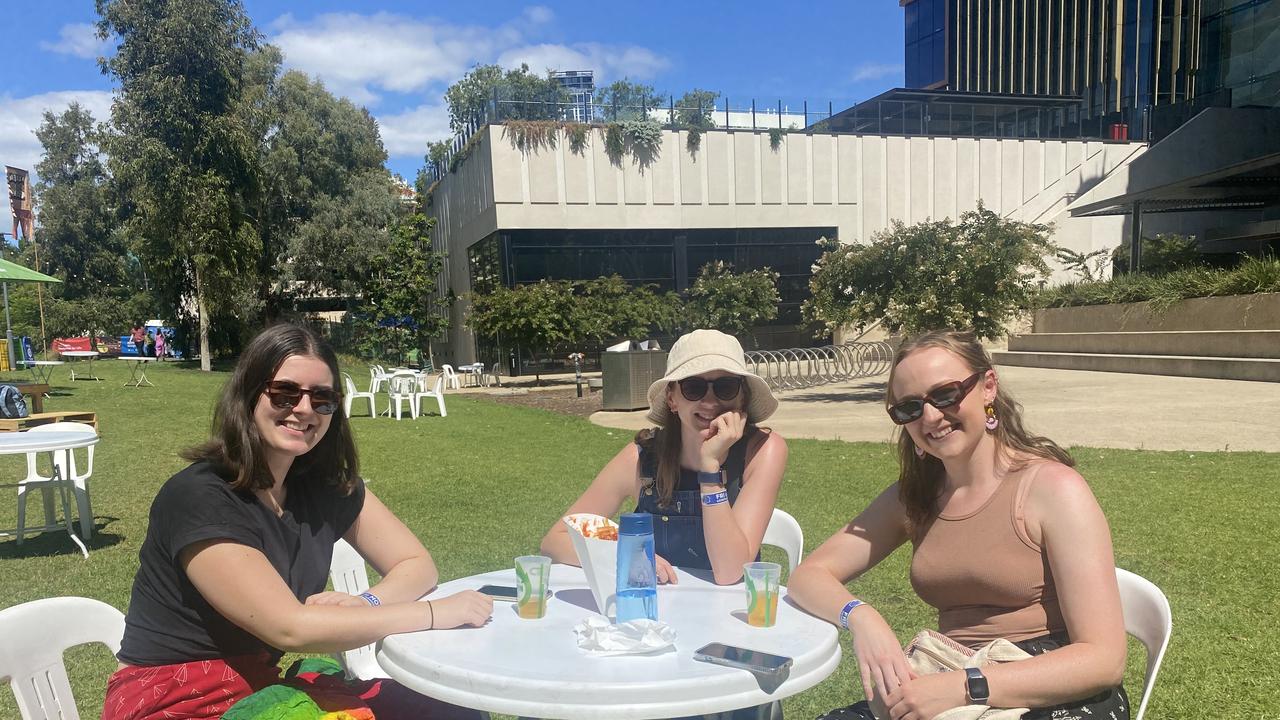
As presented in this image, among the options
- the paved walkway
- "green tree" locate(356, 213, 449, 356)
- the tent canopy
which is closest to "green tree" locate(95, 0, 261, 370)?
"green tree" locate(356, 213, 449, 356)

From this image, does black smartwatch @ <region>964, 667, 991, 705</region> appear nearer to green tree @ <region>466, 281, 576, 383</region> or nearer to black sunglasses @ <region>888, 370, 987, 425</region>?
black sunglasses @ <region>888, 370, 987, 425</region>

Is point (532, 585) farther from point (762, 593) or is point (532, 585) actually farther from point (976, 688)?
point (976, 688)

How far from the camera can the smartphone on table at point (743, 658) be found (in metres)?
1.64

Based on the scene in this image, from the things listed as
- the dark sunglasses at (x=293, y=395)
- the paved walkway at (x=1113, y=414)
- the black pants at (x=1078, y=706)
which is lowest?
the paved walkway at (x=1113, y=414)

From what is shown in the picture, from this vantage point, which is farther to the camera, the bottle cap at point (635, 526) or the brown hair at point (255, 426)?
the brown hair at point (255, 426)

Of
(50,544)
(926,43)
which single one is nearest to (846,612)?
(50,544)

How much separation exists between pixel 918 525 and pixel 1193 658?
7.24 feet

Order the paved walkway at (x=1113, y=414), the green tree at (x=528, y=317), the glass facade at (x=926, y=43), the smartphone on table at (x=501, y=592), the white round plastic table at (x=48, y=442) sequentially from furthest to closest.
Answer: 1. the glass facade at (x=926, y=43)
2. the green tree at (x=528, y=317)
3. the paved walkway at (x=1113, y=414)
4. the white round plastic table at (x=48, y=442)
5. the smartphone on table at (x=501, y=592)

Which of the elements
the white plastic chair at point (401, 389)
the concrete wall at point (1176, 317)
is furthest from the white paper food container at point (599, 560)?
the concrete wall at point (1176, 317)

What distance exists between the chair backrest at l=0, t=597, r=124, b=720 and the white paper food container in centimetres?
116

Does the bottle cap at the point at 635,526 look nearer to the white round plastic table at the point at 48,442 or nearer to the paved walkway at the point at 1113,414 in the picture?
the white round plastic table at the point at 48,442

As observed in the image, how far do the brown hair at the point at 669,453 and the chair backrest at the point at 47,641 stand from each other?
1515mm

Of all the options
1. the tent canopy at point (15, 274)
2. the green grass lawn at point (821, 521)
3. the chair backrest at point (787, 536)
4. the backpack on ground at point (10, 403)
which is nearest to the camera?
the chair backrest at point (787, 536)

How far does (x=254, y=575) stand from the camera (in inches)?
73.1
